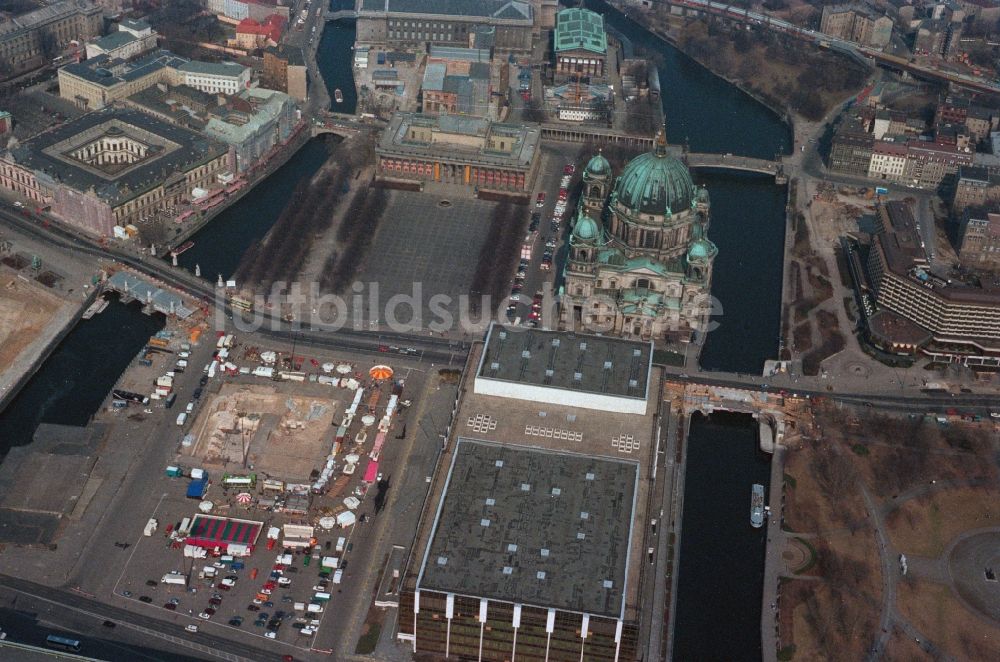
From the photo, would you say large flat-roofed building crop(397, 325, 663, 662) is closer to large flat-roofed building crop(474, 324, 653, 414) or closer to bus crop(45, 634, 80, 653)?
large flat-roofed building crop(474, 324, 653, 414)

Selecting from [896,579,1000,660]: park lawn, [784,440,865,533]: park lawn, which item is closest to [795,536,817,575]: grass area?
[784,440,865,533]: park lawn

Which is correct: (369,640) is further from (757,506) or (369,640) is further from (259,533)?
(757,506)

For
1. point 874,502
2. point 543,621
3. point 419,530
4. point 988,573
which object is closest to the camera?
point 543,621

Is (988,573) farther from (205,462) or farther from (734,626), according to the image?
(205,462)

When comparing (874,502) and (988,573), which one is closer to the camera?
(988,573)

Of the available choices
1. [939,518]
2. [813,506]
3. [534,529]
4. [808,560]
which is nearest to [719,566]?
[808,560]

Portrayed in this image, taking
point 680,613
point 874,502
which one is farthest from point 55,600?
point 874,502
